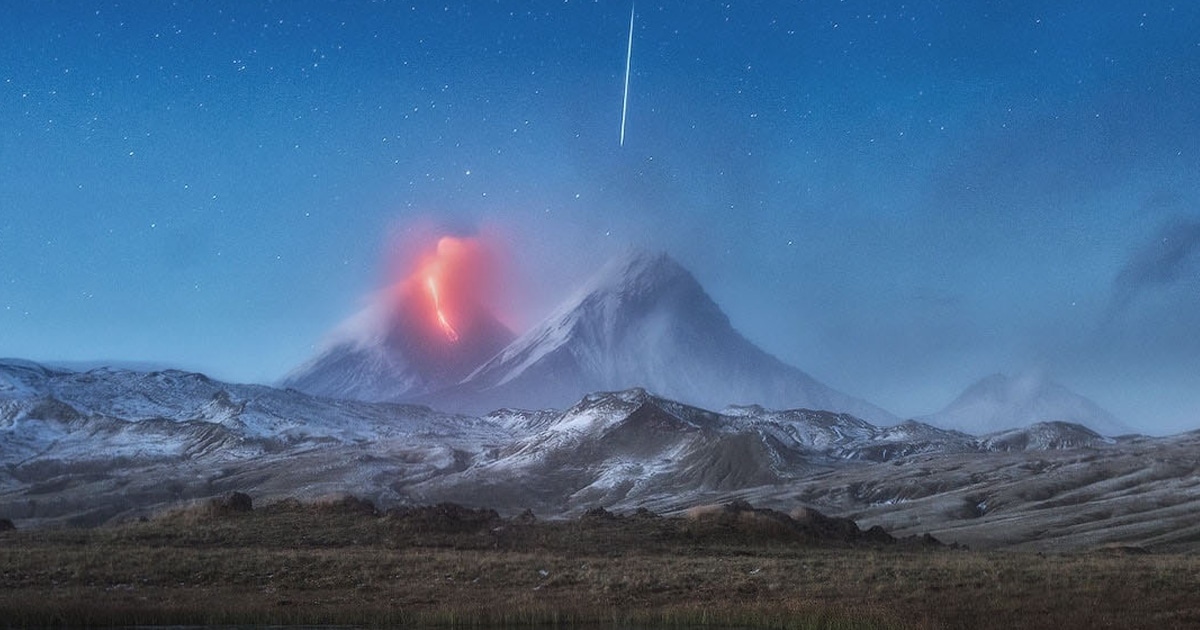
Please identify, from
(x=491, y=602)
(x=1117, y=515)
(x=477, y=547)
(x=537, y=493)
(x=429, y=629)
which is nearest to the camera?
(x=429, y=629)

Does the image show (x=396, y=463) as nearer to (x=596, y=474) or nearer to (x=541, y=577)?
(x=596, y=474)

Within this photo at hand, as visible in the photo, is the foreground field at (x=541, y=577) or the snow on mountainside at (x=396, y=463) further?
the snow on mountainside at (x=396, y=463)

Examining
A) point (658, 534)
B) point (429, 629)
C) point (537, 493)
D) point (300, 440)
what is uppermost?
point (300, 440)

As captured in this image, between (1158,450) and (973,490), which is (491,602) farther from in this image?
(1158,450)

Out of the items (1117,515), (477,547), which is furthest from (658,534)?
(1117,515)

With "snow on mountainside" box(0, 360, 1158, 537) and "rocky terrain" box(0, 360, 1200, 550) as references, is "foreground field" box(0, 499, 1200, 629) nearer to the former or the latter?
"rocky terrain" box(0, 360, 1200, 550)

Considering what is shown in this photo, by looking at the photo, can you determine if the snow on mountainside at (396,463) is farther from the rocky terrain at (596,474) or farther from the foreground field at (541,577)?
the foreground field at (541,577)

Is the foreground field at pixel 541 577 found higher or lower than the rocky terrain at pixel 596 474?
lower

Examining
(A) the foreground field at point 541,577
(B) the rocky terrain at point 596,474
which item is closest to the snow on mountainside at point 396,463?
(B) the rocky terrain at point 596,474
